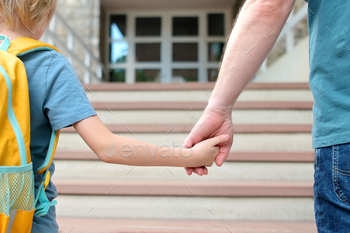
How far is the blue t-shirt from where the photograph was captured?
62 centimetres

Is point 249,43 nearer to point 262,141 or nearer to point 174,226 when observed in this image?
point 174,226

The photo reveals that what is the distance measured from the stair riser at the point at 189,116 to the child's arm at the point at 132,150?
1.35 m

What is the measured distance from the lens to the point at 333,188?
20.8 inches

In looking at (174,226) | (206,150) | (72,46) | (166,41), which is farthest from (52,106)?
(166,41)

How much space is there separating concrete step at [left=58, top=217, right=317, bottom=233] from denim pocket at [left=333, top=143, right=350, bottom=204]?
0.92m

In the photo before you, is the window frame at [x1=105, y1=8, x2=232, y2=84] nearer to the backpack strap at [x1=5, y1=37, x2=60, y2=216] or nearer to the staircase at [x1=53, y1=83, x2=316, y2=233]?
the staircase at [x1=53, y1=83, x2=316, y2=233]

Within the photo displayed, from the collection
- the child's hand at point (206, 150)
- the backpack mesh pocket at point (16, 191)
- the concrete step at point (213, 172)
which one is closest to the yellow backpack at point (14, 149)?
the backpack mesh pocket at point (16, 191)

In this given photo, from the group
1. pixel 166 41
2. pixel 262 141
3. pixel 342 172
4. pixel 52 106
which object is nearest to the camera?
pixel 342 172

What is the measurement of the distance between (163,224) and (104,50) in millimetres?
5303

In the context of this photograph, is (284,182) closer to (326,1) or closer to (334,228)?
(334,228)

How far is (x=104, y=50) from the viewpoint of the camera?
6238mm

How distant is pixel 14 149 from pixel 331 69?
0.59 meters

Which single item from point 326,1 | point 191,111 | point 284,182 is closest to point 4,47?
point 326,1

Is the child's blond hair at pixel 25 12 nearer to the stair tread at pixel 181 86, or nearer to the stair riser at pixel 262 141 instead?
the stair riser at pixel 262 141
